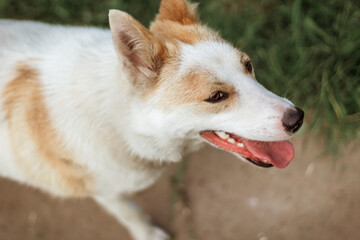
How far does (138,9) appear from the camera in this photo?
144 inches

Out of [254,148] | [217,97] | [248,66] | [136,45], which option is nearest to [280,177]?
[254,148]

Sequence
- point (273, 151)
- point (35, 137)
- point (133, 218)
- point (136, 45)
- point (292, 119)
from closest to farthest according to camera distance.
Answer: point (136, 45), point (292, 119), point (35, 137), point (273, 151), point (133, 218)

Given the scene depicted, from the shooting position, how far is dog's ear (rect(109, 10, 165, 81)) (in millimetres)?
1595

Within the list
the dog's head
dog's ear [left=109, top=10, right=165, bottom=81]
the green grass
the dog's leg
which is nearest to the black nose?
the dog's head

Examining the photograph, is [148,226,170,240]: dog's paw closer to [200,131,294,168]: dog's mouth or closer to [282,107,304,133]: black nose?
[200,131,294,168]: dog's mouth

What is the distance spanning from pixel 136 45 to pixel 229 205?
1.97m

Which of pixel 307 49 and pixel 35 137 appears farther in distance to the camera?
pixel 307 49

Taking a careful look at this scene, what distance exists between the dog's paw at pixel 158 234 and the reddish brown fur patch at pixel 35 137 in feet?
3.39

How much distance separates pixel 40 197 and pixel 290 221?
246cm

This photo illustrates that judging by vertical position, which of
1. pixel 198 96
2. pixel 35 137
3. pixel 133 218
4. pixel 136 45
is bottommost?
pixel 133 218

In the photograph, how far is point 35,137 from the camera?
2070 mm

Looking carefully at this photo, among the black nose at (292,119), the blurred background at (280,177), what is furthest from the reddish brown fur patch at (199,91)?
the blurred background at (280,177)

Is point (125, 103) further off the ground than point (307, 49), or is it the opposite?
point (307, 49)

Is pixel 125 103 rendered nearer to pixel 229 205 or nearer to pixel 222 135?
pixel 222 135
